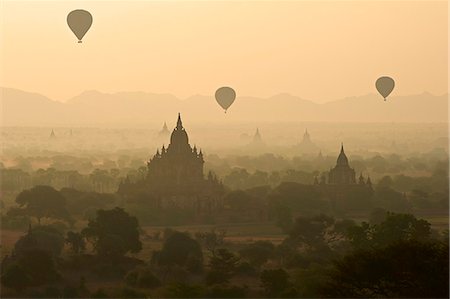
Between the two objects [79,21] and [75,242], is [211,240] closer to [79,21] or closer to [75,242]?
[75,242]

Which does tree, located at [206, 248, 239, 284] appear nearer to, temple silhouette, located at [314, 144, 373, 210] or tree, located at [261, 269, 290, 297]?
tree, located at [261, 269, 290, 297]

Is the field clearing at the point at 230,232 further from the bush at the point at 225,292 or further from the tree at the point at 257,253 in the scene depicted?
the bush at the point at 225,292

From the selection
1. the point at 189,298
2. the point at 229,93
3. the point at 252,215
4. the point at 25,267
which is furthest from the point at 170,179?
the point at 229,93

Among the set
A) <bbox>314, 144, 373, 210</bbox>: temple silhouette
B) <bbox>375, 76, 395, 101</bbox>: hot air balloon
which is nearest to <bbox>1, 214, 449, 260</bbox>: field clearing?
<bbox>314, 144, 373, 210</bbox>: temple silhouette

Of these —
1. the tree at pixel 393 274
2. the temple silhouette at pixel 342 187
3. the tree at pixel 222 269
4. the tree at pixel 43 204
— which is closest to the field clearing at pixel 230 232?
the tree at pixel 43 204

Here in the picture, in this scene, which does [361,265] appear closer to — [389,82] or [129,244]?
[129,244]
